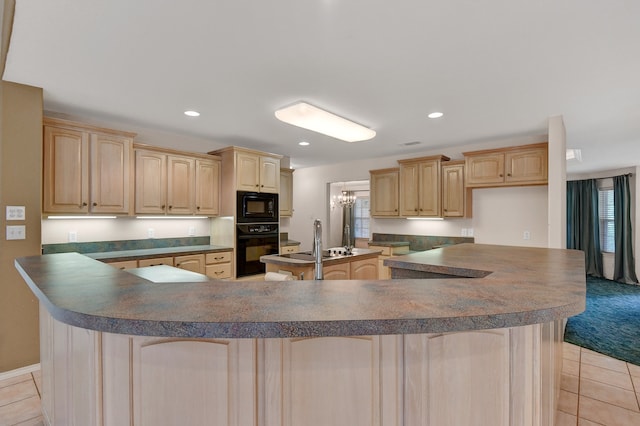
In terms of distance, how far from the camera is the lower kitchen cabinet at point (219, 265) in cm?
395

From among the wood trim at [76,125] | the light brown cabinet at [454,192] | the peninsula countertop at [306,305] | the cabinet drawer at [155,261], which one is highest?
the wood trim at [76,125]

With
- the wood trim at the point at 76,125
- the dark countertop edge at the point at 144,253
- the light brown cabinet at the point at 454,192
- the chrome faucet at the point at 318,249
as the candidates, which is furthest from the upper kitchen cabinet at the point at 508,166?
the wood trim at the point at 76,125

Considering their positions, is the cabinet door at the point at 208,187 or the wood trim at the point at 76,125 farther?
the cabinet door at the point at 208,187

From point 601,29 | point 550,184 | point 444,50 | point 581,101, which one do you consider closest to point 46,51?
point 444,50

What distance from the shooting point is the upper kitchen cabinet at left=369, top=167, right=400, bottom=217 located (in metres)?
Answer: 5.30

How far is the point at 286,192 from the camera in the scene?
18.4 ft

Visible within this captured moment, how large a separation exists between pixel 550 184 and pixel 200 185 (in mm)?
4167

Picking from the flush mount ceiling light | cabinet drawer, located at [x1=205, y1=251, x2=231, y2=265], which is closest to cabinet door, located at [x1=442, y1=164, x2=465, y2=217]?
the flush mount ceiling light

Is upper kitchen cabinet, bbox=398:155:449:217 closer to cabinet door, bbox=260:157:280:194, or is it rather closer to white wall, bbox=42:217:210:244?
cabinet door, bbox=260:157:280:194

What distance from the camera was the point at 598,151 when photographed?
5.11 meters

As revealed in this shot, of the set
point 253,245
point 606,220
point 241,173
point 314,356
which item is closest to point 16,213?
point 241,173

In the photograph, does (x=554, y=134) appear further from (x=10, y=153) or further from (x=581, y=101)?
(x=10, y=153)

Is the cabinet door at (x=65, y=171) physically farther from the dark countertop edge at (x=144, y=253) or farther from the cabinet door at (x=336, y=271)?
the cabinet door at (x=336, y=271)

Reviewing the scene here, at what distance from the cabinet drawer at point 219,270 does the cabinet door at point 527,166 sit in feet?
12.7
